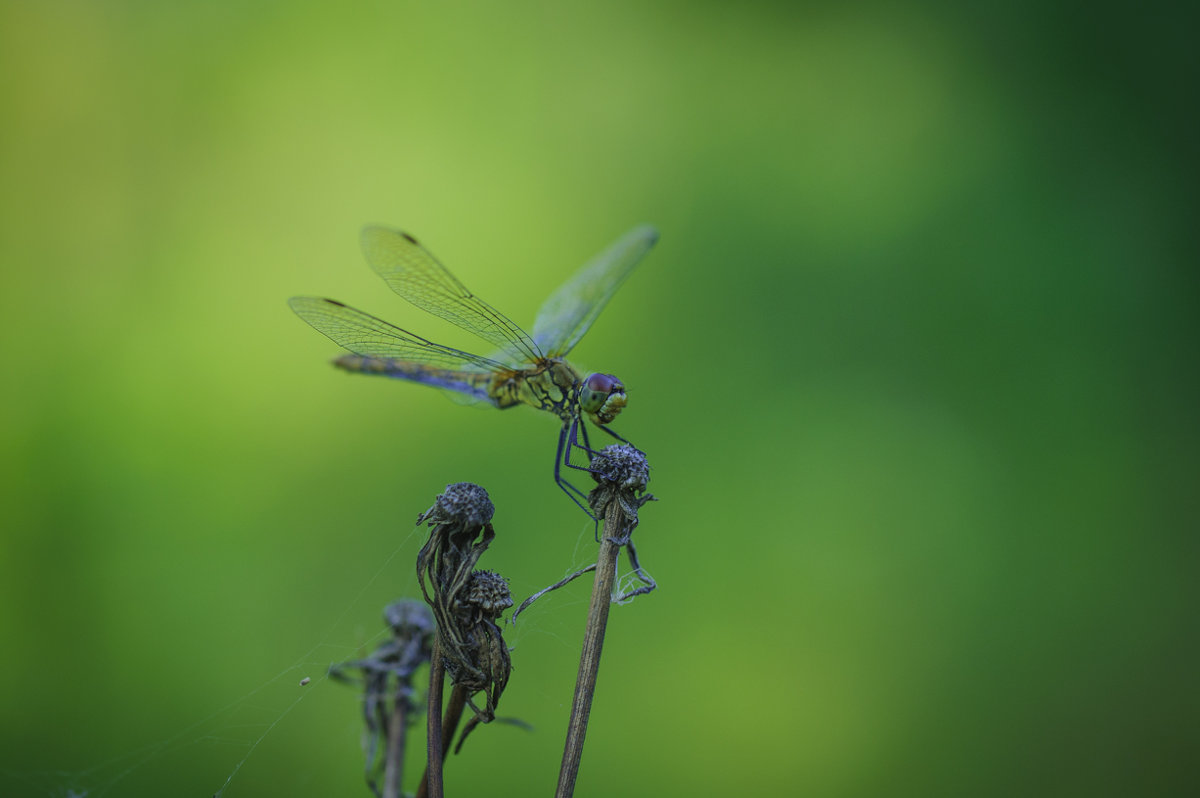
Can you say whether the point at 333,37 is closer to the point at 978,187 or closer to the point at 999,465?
the point at 978,187

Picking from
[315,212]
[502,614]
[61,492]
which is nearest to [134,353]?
[61,492]

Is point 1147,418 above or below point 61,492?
above

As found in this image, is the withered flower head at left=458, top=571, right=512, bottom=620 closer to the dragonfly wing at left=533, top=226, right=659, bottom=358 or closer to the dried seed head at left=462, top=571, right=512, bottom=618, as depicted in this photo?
the dried seed head at left=462, top=571, right=512, bottom=618

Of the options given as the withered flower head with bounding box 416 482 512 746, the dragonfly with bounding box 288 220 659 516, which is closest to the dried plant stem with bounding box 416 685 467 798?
the withered flower head with bounding box 416 482 512 746

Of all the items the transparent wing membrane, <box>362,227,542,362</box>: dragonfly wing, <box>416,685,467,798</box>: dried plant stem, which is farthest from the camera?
<box>362,227,542,362</box>: dragonfly wing

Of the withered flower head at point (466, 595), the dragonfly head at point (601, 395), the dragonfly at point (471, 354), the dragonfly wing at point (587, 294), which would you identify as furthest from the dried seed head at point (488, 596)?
the dragonfly wing at point (587, 294)

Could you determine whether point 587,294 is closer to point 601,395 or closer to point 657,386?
point 601,395

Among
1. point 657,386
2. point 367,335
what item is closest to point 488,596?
point 367,335
